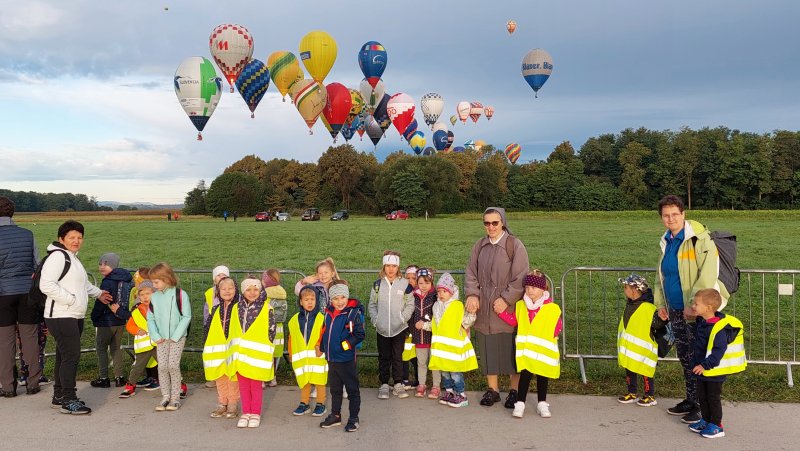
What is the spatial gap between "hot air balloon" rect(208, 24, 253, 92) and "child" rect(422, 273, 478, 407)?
30.3 metres

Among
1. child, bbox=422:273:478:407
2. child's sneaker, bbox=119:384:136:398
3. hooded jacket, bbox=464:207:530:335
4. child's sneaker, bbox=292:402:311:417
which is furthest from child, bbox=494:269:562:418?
child's sneaker, bbox=119:384:136:398

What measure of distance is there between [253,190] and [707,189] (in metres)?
66.2

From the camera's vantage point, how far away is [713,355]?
16.9ft

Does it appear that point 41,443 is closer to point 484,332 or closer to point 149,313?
point 149,313

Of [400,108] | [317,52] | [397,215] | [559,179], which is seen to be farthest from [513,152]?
[317,52]

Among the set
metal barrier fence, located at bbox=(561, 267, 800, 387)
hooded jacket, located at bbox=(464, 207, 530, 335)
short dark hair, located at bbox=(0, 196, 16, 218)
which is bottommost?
metal barrier fence, located at bbox=(561, 267, 800, 387)

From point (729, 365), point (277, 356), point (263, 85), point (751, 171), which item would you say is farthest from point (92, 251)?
point (751, 171)

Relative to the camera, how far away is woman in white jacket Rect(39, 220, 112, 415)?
5.95 metres

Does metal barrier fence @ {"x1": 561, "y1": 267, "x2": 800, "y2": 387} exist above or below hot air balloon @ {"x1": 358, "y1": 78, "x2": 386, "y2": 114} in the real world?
below

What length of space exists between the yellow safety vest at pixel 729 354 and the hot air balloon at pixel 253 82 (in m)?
34.1

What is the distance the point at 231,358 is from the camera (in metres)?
5.82

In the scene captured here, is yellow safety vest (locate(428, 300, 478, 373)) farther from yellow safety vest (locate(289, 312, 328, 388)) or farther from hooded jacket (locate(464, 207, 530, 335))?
yellow safety vest (locate(289, 312, 328, 388))

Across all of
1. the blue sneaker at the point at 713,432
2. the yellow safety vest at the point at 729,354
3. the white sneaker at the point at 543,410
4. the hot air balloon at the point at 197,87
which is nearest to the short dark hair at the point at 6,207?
the white sneaker at the point at 543,410

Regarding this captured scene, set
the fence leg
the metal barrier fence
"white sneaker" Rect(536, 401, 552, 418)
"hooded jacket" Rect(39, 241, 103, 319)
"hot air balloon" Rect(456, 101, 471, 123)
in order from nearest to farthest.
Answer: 1. "white sneaker" Rect(536, 401, 552, 418)
2. "hooded jacket" Rect(39, 241, 103, 319)
3. the fence leg
4. the metal barrier fence
5. "hot air balloon" Rect(456, 101, 471, 123)
